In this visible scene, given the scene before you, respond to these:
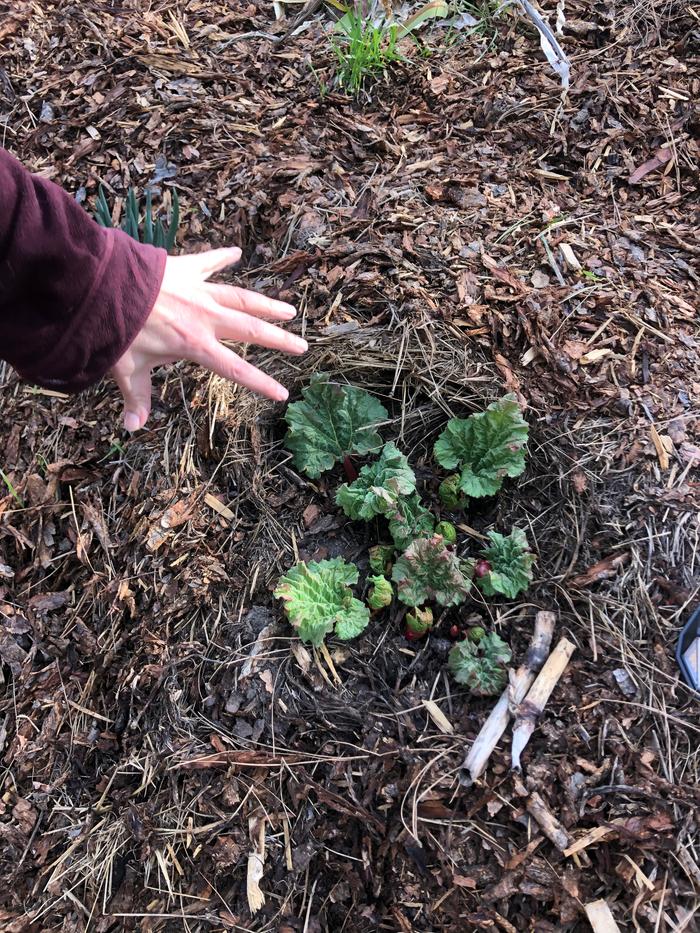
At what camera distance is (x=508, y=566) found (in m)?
1.83

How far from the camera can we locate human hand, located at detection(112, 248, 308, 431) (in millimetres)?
1249

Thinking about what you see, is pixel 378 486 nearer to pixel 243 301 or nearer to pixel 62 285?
pixel 243 301

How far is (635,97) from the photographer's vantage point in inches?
97.0

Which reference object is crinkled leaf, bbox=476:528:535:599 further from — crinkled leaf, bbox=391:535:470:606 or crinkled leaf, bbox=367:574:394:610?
crinkled leaf, bbox=367:574:394:610

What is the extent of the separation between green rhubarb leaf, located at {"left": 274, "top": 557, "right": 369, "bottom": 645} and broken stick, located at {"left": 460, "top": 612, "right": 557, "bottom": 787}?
425 millimetres

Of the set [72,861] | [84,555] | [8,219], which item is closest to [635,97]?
[8,219]

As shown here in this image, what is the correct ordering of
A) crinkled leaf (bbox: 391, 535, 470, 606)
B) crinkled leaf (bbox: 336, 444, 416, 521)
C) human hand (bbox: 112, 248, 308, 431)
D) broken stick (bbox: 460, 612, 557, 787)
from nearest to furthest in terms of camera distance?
1. human hand (bbox: 112, 248, 308, 431)
2. broken stick (bbox: 460, 612, 557, 787)
3. crinkled leaf (bbox: 391, 535, 470, 606)
4. crinkled leaf (bbox: 336, 444, 416, 521)

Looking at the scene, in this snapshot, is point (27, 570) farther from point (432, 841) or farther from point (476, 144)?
point (476, 144)

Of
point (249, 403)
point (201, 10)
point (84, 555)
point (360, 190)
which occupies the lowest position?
point (84, 555)

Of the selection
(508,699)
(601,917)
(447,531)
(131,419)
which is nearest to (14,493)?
(131,419)

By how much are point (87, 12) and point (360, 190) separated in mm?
1443

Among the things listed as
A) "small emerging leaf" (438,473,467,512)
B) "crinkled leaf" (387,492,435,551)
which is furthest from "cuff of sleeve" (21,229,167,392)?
"small emerging leaf" (438,473,467,512)

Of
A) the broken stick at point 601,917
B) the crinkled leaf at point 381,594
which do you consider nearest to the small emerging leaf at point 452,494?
the crinkled leaf at point 381,594

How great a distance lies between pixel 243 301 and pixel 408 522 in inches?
35.6
